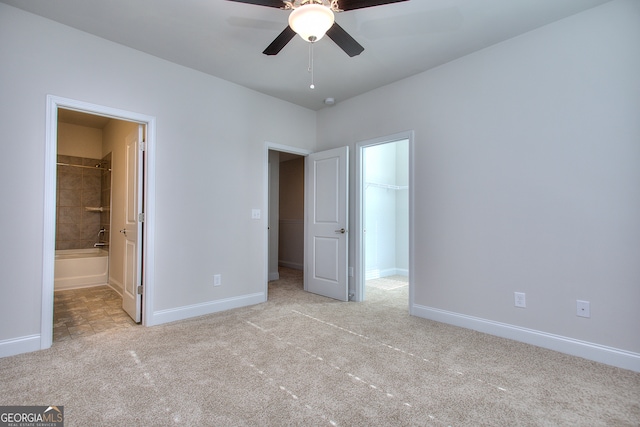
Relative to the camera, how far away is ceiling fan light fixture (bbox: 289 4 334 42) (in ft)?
5.84

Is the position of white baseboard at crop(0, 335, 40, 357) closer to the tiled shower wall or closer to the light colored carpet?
the light colored carpet

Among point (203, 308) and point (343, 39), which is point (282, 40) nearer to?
point (343, 39)

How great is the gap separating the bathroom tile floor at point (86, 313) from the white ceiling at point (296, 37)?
2.69 metres

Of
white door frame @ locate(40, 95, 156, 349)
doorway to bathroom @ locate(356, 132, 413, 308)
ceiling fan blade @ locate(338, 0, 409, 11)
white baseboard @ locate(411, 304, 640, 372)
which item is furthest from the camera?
doorway to bathroom @ locate(356, 132, 413, 308)

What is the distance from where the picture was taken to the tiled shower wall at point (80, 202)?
521 centimetres

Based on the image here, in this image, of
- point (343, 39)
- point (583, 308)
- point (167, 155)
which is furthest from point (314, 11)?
point (583, 308)

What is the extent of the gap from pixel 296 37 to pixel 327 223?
7.48ft

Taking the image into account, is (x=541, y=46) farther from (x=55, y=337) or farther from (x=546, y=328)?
(x=55, y=337)

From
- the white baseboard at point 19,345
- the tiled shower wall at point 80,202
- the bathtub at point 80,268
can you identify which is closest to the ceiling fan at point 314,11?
the white baseboard at point 19,345

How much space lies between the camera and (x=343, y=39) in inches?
83.1

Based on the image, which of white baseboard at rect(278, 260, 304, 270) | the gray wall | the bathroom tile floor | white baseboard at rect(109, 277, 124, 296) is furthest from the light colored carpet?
white baseboard at rect(278, 260, 304, 270)

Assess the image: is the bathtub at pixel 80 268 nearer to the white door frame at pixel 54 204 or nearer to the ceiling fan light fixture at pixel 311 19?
the white door frame at pixel 54 204

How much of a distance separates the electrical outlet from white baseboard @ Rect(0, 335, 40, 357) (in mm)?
4245

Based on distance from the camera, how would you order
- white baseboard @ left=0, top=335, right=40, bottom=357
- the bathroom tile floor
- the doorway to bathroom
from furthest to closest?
the doorway to bathroom, the bathroom tile floor, white baseboard @ left=0, top=335, right=40, bottom=357
